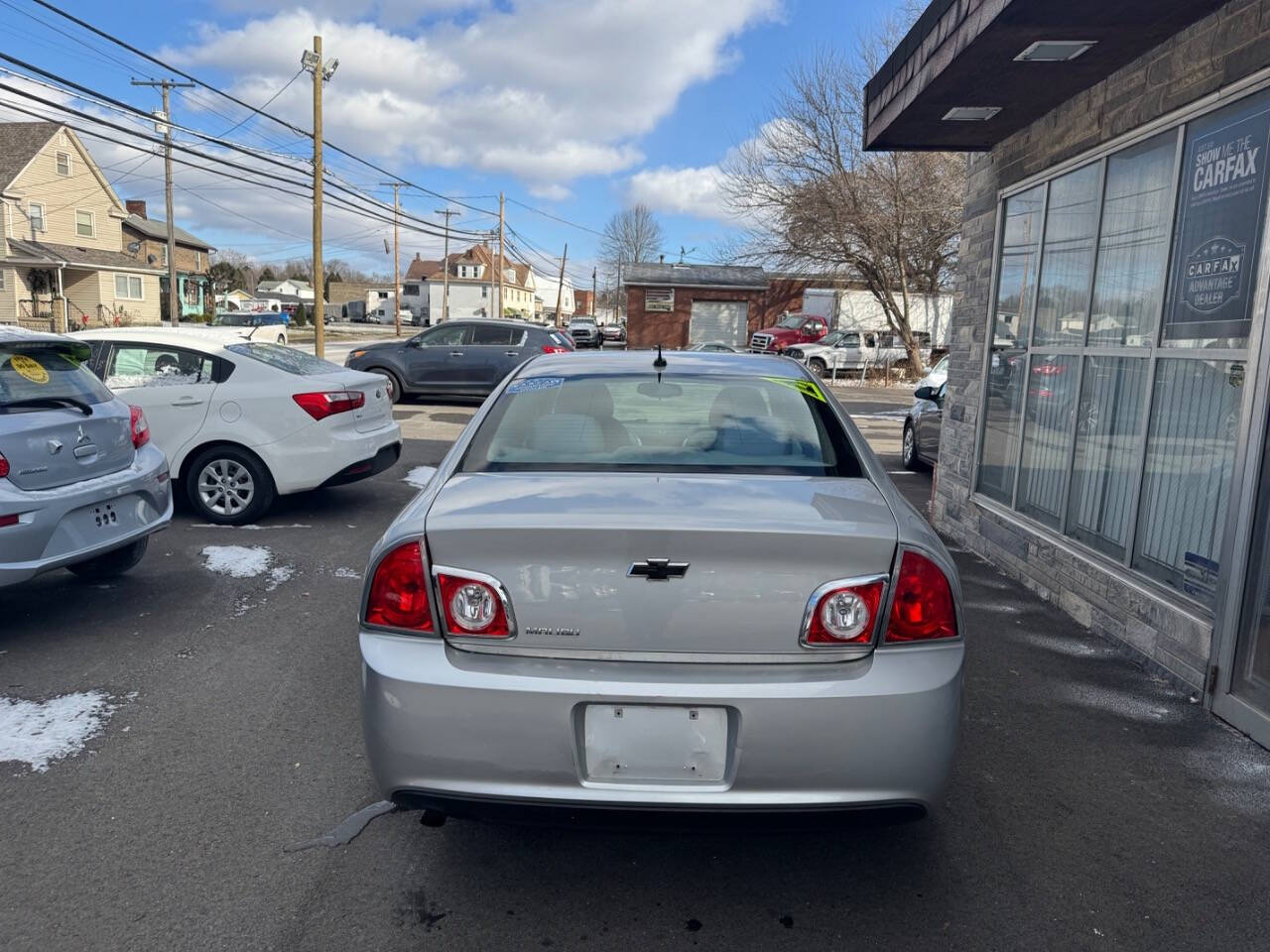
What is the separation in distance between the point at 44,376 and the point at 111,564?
143 centimetres

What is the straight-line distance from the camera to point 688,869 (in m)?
2.84

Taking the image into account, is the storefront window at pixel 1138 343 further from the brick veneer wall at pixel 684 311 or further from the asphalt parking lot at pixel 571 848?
the brick veneer wall at pixel 684 311

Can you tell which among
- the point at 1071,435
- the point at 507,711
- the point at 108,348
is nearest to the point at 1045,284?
the point at 1071,435

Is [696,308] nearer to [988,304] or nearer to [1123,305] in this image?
[988,304]

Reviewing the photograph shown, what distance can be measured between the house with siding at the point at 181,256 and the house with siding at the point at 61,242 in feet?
10.2

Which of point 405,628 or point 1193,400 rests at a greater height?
Result: point 1193,400

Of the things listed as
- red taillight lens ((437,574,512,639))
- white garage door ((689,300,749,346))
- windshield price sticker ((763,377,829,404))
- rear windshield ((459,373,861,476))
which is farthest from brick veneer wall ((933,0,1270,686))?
white garage door ((689,300,749,346))

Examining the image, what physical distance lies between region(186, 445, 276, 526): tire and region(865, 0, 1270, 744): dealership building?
18.4 feet

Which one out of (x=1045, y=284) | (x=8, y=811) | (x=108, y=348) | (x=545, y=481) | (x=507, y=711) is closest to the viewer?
(x=507, y=711)

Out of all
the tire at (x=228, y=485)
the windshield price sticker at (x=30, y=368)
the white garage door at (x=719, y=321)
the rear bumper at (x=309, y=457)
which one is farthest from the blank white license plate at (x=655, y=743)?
the white garage door at (x=719, y=321)

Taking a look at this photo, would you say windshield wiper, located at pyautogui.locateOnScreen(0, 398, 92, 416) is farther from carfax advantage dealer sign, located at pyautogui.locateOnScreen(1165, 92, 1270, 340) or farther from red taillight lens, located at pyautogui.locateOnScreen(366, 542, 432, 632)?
carfax advantage dealer sign, located at pyautogui.locateOnScreen(1165, 92, 1270, 340)

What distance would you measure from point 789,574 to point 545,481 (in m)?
0.83

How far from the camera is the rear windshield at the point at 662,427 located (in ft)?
9.97

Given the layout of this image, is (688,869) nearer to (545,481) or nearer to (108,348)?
(545,481)
